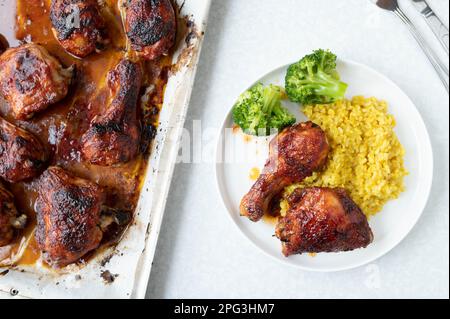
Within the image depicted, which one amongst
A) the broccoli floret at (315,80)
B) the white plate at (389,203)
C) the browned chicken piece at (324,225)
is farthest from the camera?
the white plate at (389,203)

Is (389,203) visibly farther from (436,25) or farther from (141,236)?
(141,236)

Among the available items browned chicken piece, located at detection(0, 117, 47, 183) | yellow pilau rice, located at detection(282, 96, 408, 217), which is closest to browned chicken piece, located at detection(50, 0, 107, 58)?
browned chicken piece, located at detection(0, 117, 47, 183)

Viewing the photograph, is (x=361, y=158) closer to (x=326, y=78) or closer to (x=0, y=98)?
(x=326, y=78)

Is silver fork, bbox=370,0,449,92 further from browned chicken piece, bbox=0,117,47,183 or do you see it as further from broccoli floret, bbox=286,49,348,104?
browned chicken piece, bbox=0,117,47,183

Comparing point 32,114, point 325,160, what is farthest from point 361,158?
point 32,114

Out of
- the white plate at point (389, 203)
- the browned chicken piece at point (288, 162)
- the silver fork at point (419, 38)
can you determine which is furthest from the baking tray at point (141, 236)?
the silver fork at point (419, 38)

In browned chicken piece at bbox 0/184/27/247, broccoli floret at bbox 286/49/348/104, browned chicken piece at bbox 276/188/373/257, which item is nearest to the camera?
browned chicken piece at bbox 276/188/373/257

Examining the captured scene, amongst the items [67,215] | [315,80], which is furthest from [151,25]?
[67,215]

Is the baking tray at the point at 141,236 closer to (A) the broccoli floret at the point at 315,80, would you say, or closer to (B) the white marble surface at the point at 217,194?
(B) the white marble surface at the point at 217,194
